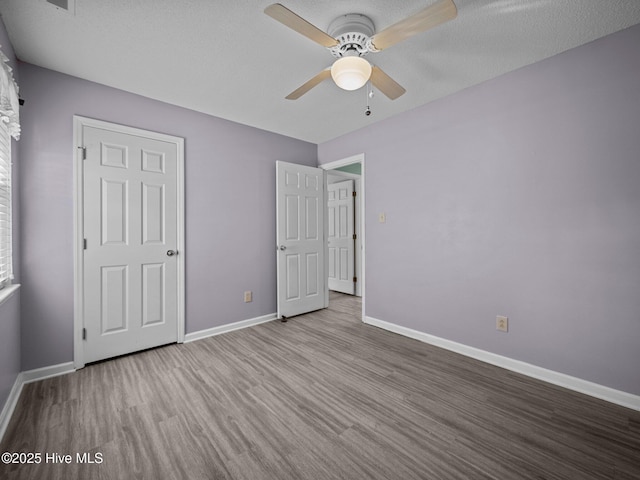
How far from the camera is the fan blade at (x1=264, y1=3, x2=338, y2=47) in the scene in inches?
50.9

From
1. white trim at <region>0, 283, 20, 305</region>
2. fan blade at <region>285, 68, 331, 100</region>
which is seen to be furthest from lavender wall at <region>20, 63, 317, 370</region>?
fan blade at <region>285, 68, 331, 100</region>

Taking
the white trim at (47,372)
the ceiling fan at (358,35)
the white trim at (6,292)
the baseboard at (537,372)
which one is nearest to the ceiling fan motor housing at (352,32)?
the ceiling fan at (358,35)

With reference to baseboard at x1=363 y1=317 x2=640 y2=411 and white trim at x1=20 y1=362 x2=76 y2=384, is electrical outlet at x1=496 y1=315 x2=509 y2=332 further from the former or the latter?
white trim at x1=20 y1=362 x2=76 y2=384

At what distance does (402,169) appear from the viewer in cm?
315

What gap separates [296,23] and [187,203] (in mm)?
2134

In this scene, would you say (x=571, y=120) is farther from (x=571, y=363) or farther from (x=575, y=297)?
(x=571, y=363)

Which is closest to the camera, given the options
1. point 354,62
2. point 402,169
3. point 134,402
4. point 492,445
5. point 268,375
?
point 492,445

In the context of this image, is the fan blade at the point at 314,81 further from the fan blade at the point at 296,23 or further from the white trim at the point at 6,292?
the white trim at the point at 6,292

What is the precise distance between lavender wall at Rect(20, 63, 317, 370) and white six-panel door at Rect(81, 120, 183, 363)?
0.13 m

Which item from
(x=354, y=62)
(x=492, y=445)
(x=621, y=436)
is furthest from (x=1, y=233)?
(x=621, y=436)

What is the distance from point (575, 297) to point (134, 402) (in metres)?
3.24

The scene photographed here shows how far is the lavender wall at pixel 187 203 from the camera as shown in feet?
7.12

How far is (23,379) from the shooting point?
2113mm

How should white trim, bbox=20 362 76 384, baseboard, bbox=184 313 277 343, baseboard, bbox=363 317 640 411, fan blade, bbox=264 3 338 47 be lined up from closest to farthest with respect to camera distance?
fan blade, bbox=264 3 338 47, baseboard, bbox=363 317 640 411, white trim, bbox=20 362 76 384, baseboard, bbox=184 313 277 343
